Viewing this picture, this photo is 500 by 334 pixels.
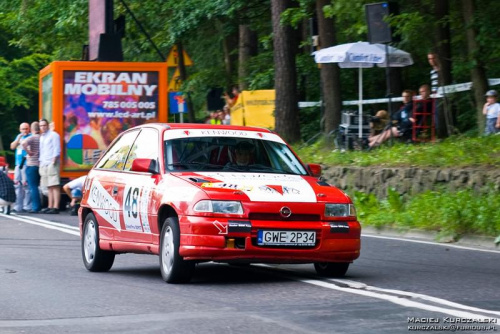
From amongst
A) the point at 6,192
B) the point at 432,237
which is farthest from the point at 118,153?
the point at 6,192

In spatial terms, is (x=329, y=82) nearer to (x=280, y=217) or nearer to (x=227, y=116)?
(x=227, y=116)

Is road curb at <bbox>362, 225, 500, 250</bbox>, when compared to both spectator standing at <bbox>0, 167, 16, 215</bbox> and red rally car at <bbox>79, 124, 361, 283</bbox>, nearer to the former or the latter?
red rally car at <bbox>79, 124, 361, 283</bbox>

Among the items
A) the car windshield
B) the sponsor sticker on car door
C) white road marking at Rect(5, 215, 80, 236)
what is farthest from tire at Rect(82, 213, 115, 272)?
white road marking at Rect(5, 215, 80, 236)

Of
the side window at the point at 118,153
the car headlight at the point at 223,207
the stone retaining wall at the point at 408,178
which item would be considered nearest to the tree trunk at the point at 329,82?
the stone retaining wall at the point at 408,178

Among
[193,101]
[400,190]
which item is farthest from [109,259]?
[193,101]

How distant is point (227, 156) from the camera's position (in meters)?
11.6

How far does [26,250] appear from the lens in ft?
50.8

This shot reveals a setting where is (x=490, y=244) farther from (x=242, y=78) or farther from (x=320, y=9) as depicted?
(x=242, y=78)

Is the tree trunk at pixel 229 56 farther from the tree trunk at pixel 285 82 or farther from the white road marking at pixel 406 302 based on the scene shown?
the white road marking at pixel 406 302

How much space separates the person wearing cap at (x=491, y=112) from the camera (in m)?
21.8

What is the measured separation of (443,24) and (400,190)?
6.53m

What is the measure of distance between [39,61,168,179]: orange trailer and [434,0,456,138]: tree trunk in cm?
597

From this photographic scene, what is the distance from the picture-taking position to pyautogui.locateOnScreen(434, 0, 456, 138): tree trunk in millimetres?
24219

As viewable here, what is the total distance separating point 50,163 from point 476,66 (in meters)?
9.22
